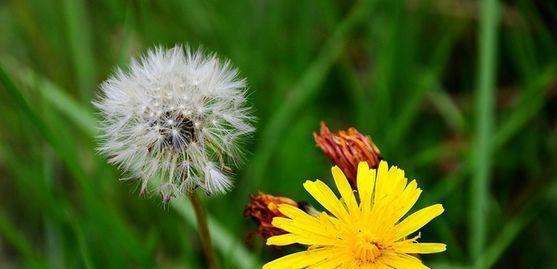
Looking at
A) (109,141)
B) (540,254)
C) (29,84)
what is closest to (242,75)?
(29,84)

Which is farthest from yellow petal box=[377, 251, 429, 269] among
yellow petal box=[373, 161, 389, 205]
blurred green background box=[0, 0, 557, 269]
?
blurred green background box=[0, 0, 557, 269]

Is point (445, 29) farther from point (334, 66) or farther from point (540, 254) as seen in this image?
point (540, 254)

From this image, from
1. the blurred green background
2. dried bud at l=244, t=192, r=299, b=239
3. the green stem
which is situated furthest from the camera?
the blurred green background

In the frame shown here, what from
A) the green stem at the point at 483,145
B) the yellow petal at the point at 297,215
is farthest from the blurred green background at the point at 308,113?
the yellow petal at the point at 297,215

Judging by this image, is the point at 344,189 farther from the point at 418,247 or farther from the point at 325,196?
the point at 418,247

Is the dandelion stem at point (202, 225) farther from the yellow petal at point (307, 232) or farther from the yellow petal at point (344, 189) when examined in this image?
the yellow petal at point (344, 189)

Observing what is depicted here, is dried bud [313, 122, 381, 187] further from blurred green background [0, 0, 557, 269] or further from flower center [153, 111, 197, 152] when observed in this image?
blurred green background [0, 0, 557, 269]

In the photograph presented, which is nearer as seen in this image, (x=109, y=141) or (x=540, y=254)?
(x=109, y=141)
